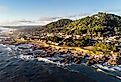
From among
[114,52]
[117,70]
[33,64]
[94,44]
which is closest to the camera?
[117,70]

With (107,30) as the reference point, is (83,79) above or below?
below

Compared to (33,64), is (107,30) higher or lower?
higher

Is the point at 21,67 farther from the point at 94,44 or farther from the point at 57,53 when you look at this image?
the point at 94,44

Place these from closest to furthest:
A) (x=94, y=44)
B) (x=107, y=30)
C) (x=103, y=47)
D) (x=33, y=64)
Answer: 1. (x=33, y=64)
2. (x=103, y=47)
3. (x=94, y=44)
4. (x=107, y=30)

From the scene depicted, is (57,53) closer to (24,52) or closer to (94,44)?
(24,52)

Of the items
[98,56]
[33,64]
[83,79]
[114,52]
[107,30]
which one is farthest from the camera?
[107,30]

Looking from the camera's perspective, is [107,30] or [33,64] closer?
[33,64]

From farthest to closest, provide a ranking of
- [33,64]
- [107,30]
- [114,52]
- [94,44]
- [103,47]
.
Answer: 1. [107,30]
2. [94,44]
3. [103,47]
4. [114,52]
5. [33,64]

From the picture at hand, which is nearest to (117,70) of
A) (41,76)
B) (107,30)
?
(41,76)

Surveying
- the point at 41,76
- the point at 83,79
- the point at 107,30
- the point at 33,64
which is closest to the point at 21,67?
the point at 33,64
